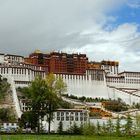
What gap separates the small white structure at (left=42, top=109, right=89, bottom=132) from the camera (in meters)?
89.4

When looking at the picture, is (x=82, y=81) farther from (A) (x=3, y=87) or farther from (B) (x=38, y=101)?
(B) (x=38, y=101)

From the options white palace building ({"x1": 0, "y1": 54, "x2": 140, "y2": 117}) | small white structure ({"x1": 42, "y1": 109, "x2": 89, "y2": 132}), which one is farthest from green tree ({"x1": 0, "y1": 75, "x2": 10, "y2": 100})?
small white structure ({"x1": 42, "y1": 109, "x2": 89, "y2": 132})

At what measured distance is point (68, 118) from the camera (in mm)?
92250

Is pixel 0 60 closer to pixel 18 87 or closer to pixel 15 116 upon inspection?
pixel 18 87

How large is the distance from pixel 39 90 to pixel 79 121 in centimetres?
2109

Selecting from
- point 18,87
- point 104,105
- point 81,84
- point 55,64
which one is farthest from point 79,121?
point 55,64

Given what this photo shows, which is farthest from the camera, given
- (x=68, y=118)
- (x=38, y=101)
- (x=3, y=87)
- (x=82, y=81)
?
(x=82, y=81)

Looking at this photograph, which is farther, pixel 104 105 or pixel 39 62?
pixel 39 62

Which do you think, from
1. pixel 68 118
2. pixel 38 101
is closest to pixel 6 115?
pixel 68 118

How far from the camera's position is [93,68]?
153 meters

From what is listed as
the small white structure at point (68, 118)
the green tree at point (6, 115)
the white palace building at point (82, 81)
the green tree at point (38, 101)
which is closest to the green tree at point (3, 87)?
the white palace building at point (82, 81)

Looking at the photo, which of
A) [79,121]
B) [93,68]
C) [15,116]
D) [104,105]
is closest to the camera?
[79,121]

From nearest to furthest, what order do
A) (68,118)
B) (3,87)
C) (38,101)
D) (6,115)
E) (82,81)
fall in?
1. (38,101)
2. (68,118)
3. (6,115)
4. (3,87)
5. (82,81)

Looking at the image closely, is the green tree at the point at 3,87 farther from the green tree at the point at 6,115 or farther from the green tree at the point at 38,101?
the green tree at the point at 38,101
